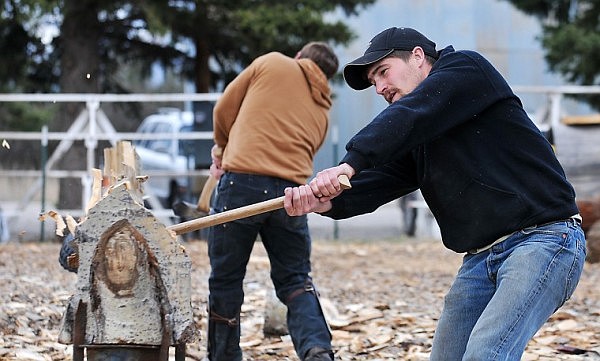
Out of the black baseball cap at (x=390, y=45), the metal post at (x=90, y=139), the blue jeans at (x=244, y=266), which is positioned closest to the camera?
the black baseball cap at (x=390, y=45)

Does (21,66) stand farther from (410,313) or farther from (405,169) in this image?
(405,169)

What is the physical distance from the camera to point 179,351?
13.0 feet

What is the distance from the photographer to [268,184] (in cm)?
550

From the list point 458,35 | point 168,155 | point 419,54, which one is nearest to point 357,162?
point 419,54

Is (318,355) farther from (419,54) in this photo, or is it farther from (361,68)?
(419,54)

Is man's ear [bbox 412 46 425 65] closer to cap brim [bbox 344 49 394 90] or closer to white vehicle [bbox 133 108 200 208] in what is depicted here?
cap brim [bbox 344 49 394 90]

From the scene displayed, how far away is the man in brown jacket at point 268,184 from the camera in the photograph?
5.43 m

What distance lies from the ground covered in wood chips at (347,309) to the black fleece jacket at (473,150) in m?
2.34

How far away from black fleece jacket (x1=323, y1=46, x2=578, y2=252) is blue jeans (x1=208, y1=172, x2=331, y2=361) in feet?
6.07

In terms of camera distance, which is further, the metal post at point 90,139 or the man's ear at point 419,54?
the metal post at point 90,139

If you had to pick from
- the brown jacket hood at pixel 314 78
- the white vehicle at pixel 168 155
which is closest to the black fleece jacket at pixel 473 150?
the brown jacket hood at pixel 314 78

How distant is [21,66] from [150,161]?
9.06 ft

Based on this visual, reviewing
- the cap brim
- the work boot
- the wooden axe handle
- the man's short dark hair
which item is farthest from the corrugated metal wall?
the wooden axe handle

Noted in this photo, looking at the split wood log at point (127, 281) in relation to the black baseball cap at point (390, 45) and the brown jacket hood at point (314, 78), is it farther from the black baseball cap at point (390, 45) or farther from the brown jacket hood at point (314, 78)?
the brown jacket hood at point (314, 78)
